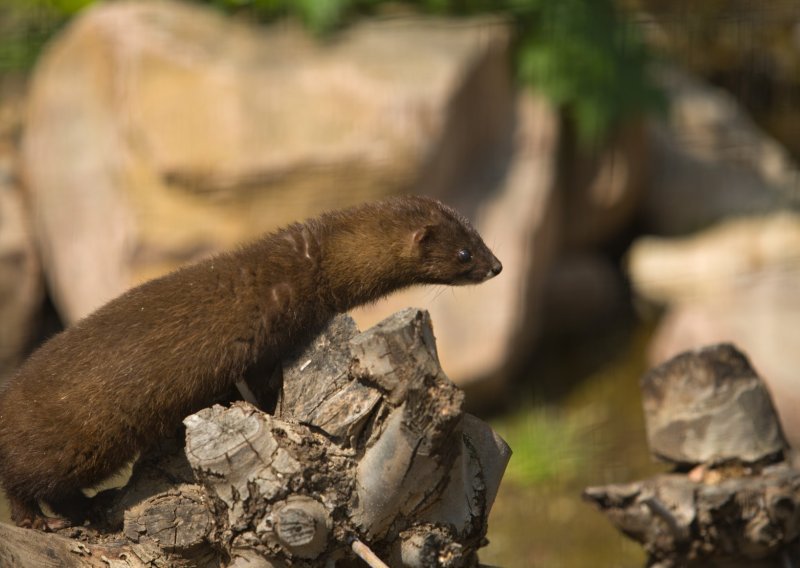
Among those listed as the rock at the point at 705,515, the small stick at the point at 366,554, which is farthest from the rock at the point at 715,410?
the small stick at the point at 366,554

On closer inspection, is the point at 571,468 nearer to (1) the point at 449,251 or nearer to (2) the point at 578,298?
(2) the point at 578,298

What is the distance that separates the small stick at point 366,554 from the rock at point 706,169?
6.05 meters

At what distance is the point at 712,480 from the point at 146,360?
189 centimetres

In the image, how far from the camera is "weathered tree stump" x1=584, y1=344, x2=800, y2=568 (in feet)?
12.0

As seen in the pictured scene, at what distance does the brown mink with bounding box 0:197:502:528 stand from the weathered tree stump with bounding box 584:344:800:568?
1143 mm

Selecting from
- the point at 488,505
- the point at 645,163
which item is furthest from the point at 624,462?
the point at 488,505

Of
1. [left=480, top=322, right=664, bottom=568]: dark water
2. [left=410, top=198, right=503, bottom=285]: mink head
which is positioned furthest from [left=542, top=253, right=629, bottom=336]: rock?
[left=410, top=198, right=503, bottom=285]: mink head

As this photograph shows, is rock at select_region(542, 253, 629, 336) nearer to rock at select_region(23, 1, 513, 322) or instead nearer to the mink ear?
rock at select_region(23, 1, 513, 322)

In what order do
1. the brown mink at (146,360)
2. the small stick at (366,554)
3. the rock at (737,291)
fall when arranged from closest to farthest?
the small stick at (366,554) < the brown mink at (146,360) < the rock at (737,291)

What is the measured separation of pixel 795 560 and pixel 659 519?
557mm

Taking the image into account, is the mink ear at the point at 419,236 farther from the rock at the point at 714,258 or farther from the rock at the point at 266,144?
the rock at the point at 714,258

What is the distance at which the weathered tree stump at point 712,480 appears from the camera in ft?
12.0

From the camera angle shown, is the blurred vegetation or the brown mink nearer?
the brown mink

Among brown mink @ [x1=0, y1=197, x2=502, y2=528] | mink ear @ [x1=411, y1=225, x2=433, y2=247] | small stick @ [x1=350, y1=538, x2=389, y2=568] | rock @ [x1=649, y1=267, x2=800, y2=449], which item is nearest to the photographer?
small stick @ [x1=350, y1=538, x2=389, y2=568]
